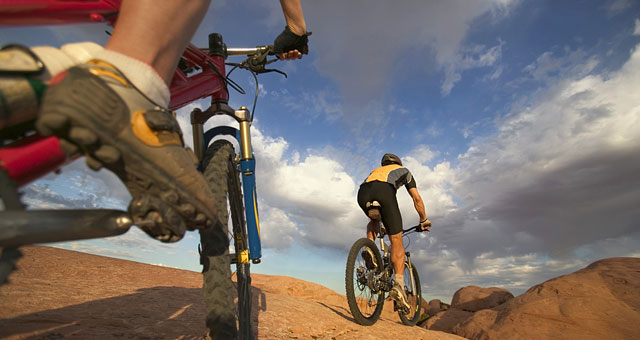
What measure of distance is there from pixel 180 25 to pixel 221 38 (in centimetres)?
136

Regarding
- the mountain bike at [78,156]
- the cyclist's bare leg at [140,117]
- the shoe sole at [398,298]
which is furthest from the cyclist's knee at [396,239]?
the cyclist's bare leg at [140,117]

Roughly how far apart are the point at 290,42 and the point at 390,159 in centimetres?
426

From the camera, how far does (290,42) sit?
2.12m

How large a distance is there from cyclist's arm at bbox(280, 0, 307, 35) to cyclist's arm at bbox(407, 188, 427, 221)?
423 cm

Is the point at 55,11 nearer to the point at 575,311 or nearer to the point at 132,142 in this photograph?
the point at 132,142

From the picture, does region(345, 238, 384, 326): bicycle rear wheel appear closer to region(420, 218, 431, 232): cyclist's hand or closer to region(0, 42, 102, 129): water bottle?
region(420, 218, 431, 232): cyclist's hand

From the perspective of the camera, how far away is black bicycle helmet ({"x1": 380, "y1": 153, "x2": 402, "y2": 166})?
6.05m

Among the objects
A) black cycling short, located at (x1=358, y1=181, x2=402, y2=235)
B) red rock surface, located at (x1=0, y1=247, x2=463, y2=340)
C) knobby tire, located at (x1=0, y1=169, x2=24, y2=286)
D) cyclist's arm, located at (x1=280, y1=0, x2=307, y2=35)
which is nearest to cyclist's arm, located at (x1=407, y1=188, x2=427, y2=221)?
black cycling short, located at (x1=358, y1=181, x2=402, y2=235)

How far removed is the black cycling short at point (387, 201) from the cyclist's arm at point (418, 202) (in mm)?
470

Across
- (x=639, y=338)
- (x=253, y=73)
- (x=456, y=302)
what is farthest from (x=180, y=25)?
(x=456, y=302)

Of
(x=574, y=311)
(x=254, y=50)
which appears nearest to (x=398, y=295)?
(x=574, y=311)

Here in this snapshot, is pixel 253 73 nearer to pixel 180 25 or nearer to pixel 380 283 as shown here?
pixel 180 25

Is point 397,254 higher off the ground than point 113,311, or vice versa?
point 397,254

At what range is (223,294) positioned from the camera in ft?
4.75
